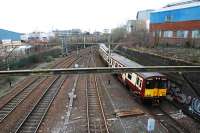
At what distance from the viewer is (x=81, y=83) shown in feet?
86.2

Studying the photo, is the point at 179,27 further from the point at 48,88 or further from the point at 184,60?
the point at 48,88

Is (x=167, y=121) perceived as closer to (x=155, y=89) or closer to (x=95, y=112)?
(x=155, y=89)

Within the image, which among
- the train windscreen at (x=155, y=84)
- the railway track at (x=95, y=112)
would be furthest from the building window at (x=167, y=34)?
the train windscreen at (x=155, y=84)

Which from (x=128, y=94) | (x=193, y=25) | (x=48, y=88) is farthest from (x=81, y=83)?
(x=193, y=25)

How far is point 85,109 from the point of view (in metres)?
17.6

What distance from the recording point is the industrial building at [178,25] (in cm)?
3400

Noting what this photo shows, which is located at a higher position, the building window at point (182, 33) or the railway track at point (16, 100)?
the building window at point (182, 33)

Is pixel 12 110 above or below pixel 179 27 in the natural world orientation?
below

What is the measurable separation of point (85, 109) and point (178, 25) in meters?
26.1

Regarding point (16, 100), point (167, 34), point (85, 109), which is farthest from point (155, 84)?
point (167, 34)

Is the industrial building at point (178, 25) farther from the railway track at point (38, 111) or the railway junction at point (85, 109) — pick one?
the railway track at point (38, 111)

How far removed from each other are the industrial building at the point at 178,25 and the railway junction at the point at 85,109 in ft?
53.3

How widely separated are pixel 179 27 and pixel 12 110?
29081 millimetres

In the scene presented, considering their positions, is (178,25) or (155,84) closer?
(155,84)
